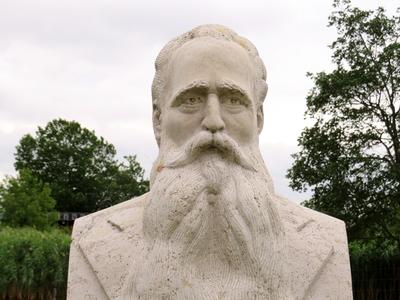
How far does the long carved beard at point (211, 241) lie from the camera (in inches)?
126

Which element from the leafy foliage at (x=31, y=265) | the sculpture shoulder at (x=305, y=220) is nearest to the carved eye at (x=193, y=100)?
the sculpture shoulder at (x=305, y=220)

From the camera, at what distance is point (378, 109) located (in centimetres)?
1493

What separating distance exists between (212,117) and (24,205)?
64.4ft

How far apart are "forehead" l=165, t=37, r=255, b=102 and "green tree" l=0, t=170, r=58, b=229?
59.4 feet

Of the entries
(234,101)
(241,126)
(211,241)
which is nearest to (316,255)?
(211,241)

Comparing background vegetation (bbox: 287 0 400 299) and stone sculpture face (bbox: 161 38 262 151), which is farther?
background vegetation (bbox: 287 0 400 299)

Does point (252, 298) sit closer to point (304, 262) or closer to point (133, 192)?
point (304, 262)

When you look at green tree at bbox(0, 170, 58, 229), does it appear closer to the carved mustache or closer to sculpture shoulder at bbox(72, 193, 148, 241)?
sculpture shoulder at bbox(72, 193, 148, 241)

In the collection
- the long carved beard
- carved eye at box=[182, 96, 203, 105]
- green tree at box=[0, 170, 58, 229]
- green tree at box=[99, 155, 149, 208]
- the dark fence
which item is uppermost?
green tree at box=[99, 155, 149, 208]

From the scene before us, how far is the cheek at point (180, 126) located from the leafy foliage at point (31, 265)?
7.40 meters

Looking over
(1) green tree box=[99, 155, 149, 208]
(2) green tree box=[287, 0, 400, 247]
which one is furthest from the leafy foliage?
(1) green tree box=[99, 155, 149, 208]

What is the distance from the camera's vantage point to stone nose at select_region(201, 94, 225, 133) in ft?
11.1

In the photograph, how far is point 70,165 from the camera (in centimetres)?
3347

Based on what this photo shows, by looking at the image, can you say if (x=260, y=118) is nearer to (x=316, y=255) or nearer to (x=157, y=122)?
(x=157, y=122)
